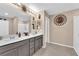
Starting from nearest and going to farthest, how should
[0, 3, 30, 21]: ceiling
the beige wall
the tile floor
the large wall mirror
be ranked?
[0, 3, 30, 21]: ceiling < the tile floor < the beige wall < the large wall mirror

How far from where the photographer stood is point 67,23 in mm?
5375

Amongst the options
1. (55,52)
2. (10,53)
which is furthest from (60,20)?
(10,53)

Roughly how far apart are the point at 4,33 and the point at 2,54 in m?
0.72

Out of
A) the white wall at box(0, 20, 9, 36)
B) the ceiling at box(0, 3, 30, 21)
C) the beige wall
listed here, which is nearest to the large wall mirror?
the beige wall

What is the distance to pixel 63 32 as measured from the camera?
5645mm

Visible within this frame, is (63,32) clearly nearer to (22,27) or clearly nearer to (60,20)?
(60,20)

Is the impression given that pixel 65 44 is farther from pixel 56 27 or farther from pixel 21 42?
pixel 21 42

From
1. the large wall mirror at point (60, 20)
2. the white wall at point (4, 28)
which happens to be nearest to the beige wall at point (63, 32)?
the large wall mirror at point (60, 20)

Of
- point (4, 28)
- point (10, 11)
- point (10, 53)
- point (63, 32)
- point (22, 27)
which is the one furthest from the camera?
point (63, 32)

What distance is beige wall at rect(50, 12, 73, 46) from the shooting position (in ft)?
17.2

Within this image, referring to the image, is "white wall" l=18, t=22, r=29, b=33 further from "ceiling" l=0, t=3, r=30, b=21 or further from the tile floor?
the tile floor

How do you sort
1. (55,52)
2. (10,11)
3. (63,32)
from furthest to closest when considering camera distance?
(63,32), (55,52), (10,11)

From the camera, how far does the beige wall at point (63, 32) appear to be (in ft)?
17.2

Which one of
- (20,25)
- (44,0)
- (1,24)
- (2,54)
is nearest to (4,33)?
(1,24)
